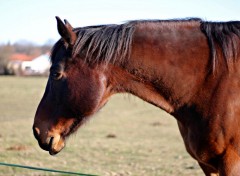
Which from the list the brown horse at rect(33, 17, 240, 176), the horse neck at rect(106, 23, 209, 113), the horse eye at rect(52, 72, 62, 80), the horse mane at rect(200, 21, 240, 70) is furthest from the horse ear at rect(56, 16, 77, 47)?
the horse mane at rect(200, 21, 240, 70)

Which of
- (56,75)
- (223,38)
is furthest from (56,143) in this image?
(223,38)

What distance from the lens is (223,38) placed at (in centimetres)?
373

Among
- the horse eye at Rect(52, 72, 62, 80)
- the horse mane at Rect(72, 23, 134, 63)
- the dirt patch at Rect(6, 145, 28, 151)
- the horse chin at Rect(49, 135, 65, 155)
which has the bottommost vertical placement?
the dirt patch at Rect(6, 145, 28, 151)

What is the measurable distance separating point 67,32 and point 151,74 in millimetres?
786

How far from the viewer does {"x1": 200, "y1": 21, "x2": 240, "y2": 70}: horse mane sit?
3686 millimetres

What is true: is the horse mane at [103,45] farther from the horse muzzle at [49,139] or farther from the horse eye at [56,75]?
the horse muzzle at [49,139]

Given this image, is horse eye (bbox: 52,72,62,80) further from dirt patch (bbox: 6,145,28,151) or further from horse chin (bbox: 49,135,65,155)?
dirt patch (bbox: 6,145,28,151)

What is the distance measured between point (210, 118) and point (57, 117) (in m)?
1.27

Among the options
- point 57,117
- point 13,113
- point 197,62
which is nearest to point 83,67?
point 57,117

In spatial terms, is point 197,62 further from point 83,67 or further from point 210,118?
point 83,67

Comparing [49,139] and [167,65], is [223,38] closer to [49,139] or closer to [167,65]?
[167,65]

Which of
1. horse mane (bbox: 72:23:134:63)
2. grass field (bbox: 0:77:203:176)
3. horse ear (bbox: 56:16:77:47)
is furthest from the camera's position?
grass field (bbox: 0:77:203:176)

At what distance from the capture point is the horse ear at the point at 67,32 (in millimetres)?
3627

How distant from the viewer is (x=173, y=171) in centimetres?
888
